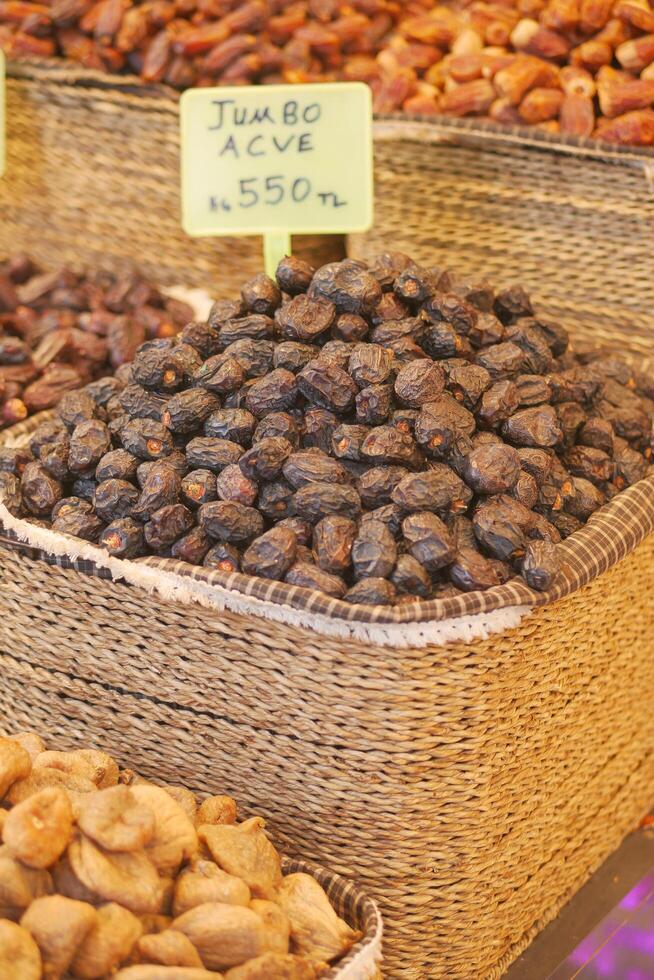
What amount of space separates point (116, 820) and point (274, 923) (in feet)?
0.61

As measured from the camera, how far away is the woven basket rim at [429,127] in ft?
6.15

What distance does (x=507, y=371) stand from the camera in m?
1.45

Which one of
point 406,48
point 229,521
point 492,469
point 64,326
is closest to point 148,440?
point 229,521

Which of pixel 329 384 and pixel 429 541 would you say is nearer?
pixel 429 541

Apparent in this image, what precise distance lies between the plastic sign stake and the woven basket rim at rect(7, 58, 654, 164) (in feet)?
0.81

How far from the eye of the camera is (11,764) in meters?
1.11

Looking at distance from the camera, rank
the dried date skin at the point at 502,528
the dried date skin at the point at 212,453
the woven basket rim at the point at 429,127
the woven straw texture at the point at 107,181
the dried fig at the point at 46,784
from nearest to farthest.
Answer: the dried fig at the point at 46,784 < the dried date skin at the point at 502,528 < the dried date skin at the point at 212,453 < the woven basket rim at the point at 429,127 < the woven straw texture at the point at 107,181

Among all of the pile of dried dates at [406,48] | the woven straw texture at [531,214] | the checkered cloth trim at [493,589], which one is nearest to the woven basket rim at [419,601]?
the checkered cloth trim at [493,589]

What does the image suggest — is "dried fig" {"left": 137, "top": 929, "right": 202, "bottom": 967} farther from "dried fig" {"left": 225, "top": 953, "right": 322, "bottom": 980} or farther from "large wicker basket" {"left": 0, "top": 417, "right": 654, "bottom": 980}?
"large wicker basket" {"left": 0, "top": 417, "right": 654, "bottom": 980}

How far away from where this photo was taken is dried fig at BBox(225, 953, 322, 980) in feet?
3.19

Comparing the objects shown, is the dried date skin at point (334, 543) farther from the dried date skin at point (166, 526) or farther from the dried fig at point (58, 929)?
the dried fig at point (58, 929)

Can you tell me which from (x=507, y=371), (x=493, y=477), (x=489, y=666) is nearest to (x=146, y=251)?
(x=507, y=371)

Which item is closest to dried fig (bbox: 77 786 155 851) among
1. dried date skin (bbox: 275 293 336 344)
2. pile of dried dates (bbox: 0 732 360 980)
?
pile of dried dates (bbox: 0 732 360 980)

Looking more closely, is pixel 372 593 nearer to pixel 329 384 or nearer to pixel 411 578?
pixel 411 578
